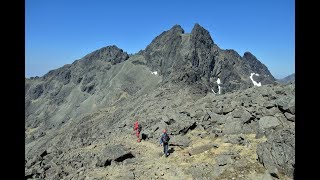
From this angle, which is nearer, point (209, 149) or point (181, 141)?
point (209, 149)

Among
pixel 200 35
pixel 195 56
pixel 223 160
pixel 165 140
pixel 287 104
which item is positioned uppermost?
pixel 200 35

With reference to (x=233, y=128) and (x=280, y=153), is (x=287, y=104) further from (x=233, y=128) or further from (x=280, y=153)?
(x=280, y=153)

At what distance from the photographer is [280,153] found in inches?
750

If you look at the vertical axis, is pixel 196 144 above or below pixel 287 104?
below

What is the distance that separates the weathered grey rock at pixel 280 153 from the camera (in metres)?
18.4

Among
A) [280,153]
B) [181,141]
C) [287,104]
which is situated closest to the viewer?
[280,153]

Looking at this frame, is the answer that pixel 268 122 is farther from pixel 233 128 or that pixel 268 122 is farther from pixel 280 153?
pixel 280 153

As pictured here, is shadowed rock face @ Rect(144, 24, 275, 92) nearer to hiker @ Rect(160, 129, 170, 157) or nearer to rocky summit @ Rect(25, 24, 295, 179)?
rocky summit @ Rect(25, 24, 295, 179)

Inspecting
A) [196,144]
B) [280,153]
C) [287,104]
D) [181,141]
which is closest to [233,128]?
[196,144]

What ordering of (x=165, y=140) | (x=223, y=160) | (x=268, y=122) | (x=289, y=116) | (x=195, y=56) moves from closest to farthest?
(x=223, y=160) < (x=165, y=140) < (x=268, y=122) < (x=289, y=116) < (x=195, y=56)

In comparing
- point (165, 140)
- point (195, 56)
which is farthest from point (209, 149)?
point (195, 56)

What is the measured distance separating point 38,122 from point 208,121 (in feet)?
475

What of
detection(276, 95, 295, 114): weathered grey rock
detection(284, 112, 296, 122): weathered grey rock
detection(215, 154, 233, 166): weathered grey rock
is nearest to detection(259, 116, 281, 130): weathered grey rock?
detection(284, 112, 296, 122): weathered grey rock

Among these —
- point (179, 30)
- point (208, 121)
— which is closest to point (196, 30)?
point (179, 30)
